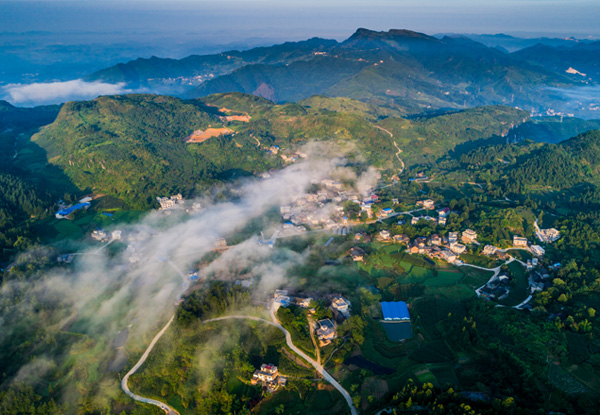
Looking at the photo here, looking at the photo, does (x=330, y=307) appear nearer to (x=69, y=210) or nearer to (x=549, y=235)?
(x=549, y=235)

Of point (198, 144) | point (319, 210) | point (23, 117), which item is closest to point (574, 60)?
point (198, 144)

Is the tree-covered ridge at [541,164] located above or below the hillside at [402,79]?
below

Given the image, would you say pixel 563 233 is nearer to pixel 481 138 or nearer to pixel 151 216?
pixel 481 138

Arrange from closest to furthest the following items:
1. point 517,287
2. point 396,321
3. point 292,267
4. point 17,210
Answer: point 396,321, point 517,287, point 292,267, point 17,210

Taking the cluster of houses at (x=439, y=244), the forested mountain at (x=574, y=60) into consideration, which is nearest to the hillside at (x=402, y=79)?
the forested mountain at (x=574, y=60)

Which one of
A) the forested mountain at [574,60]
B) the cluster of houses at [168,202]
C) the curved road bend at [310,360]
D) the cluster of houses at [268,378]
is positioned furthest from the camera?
the forested mountain at [574,60]

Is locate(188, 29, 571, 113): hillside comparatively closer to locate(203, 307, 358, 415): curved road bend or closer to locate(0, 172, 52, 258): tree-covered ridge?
locate(0, 172, 52, 258): tree-covered ridge

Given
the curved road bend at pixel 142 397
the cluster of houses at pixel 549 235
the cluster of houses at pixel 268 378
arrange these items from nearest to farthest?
the curved road bend at pixel 142 397
the cluster of houses at pixel 268 378
the cluster of houses at pixel 549 235

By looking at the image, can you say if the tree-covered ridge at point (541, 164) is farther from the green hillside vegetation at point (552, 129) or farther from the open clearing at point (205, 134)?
the open clearing at point (205, 134)
